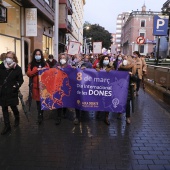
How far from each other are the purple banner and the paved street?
509 millimetres

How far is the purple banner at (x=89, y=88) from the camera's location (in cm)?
668

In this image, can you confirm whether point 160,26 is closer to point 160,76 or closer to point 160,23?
point 160,23

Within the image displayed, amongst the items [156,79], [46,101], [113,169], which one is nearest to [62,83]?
[46,101]

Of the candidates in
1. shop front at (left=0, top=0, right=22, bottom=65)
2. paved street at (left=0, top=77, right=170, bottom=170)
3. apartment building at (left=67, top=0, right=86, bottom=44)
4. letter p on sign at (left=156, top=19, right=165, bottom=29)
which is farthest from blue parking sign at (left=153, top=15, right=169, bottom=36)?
apartment building at (left=67, top=0, right=86, bottom=44)

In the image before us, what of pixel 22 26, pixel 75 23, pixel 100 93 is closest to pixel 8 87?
pixel 100 93

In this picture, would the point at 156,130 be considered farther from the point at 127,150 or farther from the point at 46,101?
the point at 46,101

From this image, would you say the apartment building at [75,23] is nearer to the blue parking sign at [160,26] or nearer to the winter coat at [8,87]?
the blue parking sign at [160,26]

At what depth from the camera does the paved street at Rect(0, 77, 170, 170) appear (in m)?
4.34

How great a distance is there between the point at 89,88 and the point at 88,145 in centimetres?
184

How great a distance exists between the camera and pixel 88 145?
5.23 meters

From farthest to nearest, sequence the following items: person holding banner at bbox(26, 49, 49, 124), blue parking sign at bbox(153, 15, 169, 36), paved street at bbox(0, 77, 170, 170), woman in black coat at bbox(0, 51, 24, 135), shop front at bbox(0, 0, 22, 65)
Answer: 1. shop front at bbox(0, 0, 22, 65)
2. blue parking sign at bbox(153, 15, 169, 36)
3. person holding banner at bbox(26, 49, 49, 124)
4. woman in black coat at bbox(0, 51, 24, 135)
5. paved street at bbox(0, 77, 170, 170)

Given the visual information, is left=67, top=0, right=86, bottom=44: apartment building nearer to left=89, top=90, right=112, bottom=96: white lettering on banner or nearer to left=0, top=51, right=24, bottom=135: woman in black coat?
left=89, top=90, right=112, bottom=96: white lettering on banner

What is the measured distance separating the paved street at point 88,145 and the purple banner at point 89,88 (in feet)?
1.67

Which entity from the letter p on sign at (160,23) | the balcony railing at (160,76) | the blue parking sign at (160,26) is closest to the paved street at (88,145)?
the balcony railing at (160,76)
